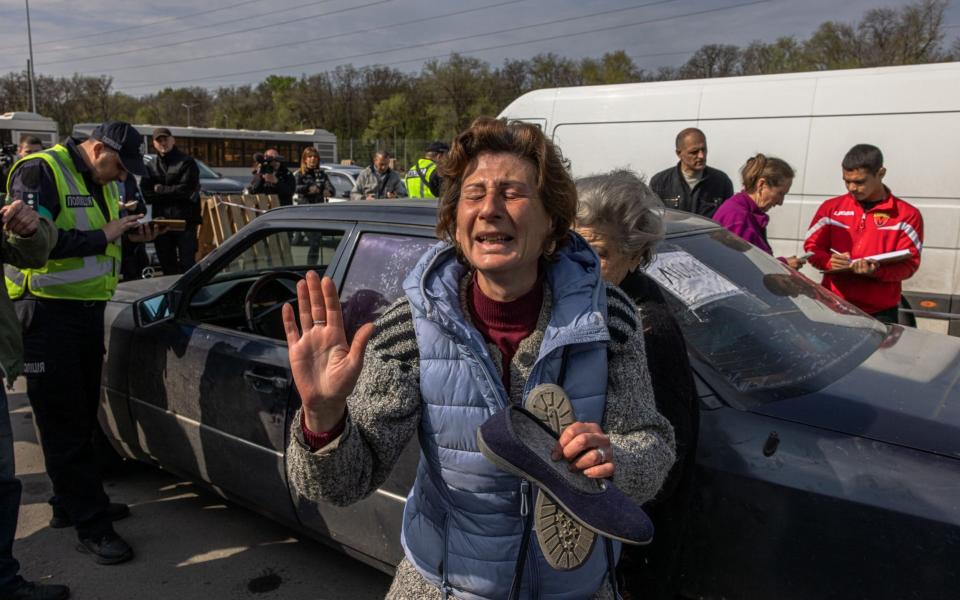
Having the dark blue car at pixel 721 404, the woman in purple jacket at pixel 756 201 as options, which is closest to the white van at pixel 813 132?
the woman in purple jacket at pixel 756 201

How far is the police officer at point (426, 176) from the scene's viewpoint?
8.72 meters

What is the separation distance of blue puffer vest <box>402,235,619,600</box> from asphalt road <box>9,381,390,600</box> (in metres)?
1.79

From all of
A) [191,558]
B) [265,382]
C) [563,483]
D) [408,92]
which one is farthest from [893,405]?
[408,92]

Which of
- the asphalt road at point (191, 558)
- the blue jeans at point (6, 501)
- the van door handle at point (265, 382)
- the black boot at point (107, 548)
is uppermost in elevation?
the van door handle at point (265, 382)

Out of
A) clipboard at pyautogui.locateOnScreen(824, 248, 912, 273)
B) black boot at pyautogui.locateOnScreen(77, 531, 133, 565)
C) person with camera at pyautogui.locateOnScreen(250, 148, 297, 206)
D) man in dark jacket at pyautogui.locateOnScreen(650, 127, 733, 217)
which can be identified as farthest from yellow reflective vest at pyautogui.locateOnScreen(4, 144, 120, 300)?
person with camera at pyautogui.locateOnScreen(250, 148, 297, 206)

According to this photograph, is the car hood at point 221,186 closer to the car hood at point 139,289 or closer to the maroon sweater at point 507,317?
the car hood at point 139,289

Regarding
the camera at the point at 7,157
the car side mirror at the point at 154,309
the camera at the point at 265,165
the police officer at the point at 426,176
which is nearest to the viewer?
the car side mirror at the point at 154,309

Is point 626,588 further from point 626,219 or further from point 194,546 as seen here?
point 194,546

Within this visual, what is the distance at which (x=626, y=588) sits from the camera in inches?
81.9

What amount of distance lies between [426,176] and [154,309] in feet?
18.3

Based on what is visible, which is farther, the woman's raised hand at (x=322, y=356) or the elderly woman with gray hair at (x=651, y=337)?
the elderly woman with gray hair at (x=651, y=337)

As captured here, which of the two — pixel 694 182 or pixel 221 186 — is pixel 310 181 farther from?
pixel 694 182

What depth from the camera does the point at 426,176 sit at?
29.2 ft

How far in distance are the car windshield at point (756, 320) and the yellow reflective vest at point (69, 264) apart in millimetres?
2510
